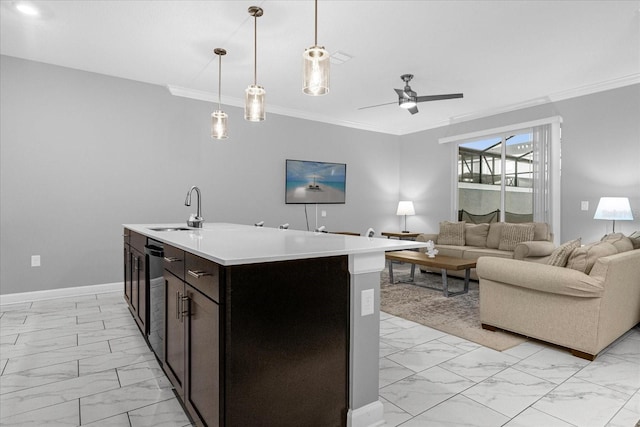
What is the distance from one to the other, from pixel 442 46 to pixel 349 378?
3.33m

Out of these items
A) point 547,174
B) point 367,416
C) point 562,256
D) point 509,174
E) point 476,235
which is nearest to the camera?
point 367,416

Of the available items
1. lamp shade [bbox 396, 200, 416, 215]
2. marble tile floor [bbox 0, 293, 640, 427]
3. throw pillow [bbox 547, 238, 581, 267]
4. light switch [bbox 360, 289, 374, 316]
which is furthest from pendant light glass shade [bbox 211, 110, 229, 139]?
lamp shade [bbox 396, 200, 416, 215]

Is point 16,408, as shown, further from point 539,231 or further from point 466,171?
point 466,171

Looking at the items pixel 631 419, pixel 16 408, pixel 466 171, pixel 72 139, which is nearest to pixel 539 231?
pixel 466 171

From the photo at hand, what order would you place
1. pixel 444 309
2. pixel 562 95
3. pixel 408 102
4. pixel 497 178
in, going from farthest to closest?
pixel 497 178 < pixel 562 95 < pixel 408 102 < pixel 444 309

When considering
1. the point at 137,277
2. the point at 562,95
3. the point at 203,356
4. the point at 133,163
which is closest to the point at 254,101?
the point at 137,277

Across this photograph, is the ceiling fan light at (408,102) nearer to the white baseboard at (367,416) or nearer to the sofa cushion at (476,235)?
the sofa cushion at (476,235)

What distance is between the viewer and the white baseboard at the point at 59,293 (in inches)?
150

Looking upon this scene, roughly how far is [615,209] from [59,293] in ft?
20.9

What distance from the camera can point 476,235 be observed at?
554 cm

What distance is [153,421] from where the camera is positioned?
1.72 metres

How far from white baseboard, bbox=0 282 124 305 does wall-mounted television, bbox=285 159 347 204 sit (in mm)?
2748

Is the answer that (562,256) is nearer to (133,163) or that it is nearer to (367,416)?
(367,416)

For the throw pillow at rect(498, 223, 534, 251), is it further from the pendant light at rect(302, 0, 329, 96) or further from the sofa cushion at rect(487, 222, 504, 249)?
the pendant light at rect(302, 0, 329, 96)
